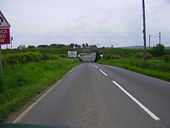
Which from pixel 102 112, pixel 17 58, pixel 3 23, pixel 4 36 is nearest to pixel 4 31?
pixel 4 36

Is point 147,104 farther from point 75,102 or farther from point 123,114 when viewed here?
point 75,102

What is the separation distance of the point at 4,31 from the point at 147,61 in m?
24.3

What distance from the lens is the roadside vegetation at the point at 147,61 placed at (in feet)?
69.9

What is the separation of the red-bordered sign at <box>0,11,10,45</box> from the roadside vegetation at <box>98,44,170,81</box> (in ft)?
37.5

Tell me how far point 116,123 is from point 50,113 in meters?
2.14

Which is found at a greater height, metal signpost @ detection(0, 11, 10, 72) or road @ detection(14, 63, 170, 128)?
metal signpost @ detection(0, 11, 10, 72)

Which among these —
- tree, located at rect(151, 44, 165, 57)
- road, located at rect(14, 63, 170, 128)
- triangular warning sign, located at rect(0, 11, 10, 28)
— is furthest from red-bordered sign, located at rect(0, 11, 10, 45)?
tree, located at rect(151, 44, 165, 57)

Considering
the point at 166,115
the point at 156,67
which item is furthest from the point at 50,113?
the point at 156,67

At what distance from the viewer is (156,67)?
23.8 m

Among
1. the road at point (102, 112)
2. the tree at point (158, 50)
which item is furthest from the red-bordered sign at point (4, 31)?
the tree at point (158, 50)

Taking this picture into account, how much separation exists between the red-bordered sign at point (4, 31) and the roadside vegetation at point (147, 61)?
449 inches

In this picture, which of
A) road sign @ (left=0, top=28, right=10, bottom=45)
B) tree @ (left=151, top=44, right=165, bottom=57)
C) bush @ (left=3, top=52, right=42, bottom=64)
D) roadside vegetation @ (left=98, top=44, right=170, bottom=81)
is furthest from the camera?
tree @ (left=151, top=44, right=165, bottom=57)

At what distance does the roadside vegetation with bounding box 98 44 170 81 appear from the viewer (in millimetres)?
21309

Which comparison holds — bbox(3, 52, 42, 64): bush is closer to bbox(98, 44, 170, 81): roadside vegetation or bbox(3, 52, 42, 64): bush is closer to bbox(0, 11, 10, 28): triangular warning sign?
bbox(0, 11, 10, 28): triangular warning sign
